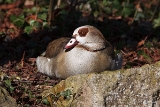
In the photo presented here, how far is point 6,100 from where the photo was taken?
6652mm

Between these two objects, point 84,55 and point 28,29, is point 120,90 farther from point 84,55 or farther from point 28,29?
point 28,29

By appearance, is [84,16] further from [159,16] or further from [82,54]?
[82,54]

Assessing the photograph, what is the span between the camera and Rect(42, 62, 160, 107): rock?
20.4 ft

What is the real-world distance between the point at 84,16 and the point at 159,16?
5.73 feet

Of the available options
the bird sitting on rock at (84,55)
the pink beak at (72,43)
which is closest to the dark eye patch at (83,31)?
the bird sitting on rock at (84,55)

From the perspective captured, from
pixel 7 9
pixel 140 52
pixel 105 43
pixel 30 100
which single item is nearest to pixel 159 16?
pixel 140 52

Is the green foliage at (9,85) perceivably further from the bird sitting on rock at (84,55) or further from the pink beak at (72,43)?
the pink beak at (72,43)

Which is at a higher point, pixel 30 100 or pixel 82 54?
pixel 82 54

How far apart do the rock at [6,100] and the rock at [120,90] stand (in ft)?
2.23

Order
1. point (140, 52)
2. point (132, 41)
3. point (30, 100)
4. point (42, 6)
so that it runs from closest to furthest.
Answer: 1. point (30, 100)
2. point (140, 52)
3. point (132, 41)
4. point (42, 6)

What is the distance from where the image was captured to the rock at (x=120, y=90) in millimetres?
6230

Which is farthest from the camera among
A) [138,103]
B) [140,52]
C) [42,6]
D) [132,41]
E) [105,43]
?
[42,6]

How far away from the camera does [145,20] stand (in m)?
12.3

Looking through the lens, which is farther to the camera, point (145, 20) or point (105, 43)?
point (145, 20)
